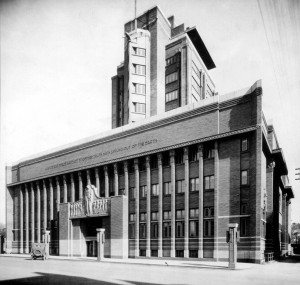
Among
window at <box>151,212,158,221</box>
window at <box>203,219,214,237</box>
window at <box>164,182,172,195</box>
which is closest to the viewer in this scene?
window at <box>203,219,214,237</box>

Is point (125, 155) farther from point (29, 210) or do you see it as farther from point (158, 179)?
point (29, 210)

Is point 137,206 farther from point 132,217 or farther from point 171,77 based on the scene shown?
point 171,77

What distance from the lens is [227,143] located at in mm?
31047

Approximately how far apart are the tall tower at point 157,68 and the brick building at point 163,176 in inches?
6.6

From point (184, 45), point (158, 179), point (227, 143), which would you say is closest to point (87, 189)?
point (158, 179)

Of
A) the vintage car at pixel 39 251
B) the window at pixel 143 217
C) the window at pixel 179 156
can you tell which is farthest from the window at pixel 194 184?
the vintage car at pixel 39 251

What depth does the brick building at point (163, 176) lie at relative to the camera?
98.0ft

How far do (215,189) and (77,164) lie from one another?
2129cm

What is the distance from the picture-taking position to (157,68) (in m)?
53.1

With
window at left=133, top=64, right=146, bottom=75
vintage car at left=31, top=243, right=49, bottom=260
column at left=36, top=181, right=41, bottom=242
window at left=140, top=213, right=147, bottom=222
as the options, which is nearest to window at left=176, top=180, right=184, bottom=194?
window at left=140, top=213, right=147, bottom=222

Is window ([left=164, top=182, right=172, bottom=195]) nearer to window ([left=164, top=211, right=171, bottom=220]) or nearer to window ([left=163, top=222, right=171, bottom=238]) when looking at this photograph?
window ([left=164, top=211, right=171, bottom=220])

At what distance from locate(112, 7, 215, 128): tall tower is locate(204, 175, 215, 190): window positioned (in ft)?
70.3

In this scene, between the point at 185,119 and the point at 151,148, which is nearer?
the point at 185,119

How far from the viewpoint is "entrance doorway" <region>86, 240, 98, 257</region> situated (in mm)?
40125
